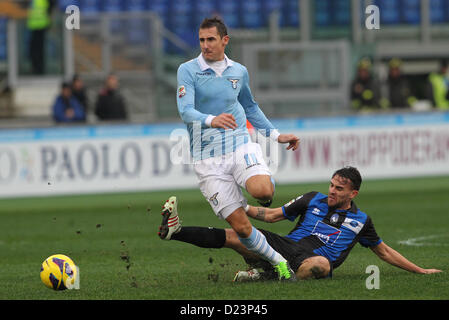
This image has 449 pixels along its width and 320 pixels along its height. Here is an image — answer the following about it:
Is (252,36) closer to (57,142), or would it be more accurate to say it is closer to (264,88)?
(264,88)

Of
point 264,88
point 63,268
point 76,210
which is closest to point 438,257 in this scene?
point 63,268

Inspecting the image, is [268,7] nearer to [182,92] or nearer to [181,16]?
[181,16]

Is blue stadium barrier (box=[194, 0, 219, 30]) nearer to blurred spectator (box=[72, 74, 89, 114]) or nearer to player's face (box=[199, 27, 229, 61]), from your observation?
blurred spectator (box=[72, 74, 89, 114])

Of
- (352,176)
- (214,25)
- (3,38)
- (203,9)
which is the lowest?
(352,176)

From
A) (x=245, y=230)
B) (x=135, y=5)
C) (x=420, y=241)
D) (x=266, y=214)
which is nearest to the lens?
(x=245, y=230)

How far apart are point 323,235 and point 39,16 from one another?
14070 mm

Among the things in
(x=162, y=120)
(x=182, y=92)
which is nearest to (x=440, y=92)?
(x=162, y=120)

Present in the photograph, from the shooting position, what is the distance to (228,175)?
7434 millimetres

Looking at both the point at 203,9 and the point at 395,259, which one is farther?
the point at 203,9

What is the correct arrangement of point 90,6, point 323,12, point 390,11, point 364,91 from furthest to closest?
point 390,11
point 90,6
point 323,12
point 364,91

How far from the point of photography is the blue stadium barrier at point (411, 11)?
25062 millimetres

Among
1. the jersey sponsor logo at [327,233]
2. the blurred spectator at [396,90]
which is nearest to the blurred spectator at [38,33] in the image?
the blurred spectator at [396,90]

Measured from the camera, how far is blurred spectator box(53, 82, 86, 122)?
18297mm

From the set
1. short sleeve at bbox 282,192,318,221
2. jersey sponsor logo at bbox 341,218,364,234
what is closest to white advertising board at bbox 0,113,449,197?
short sleeve at bbox 282,192,318,221
